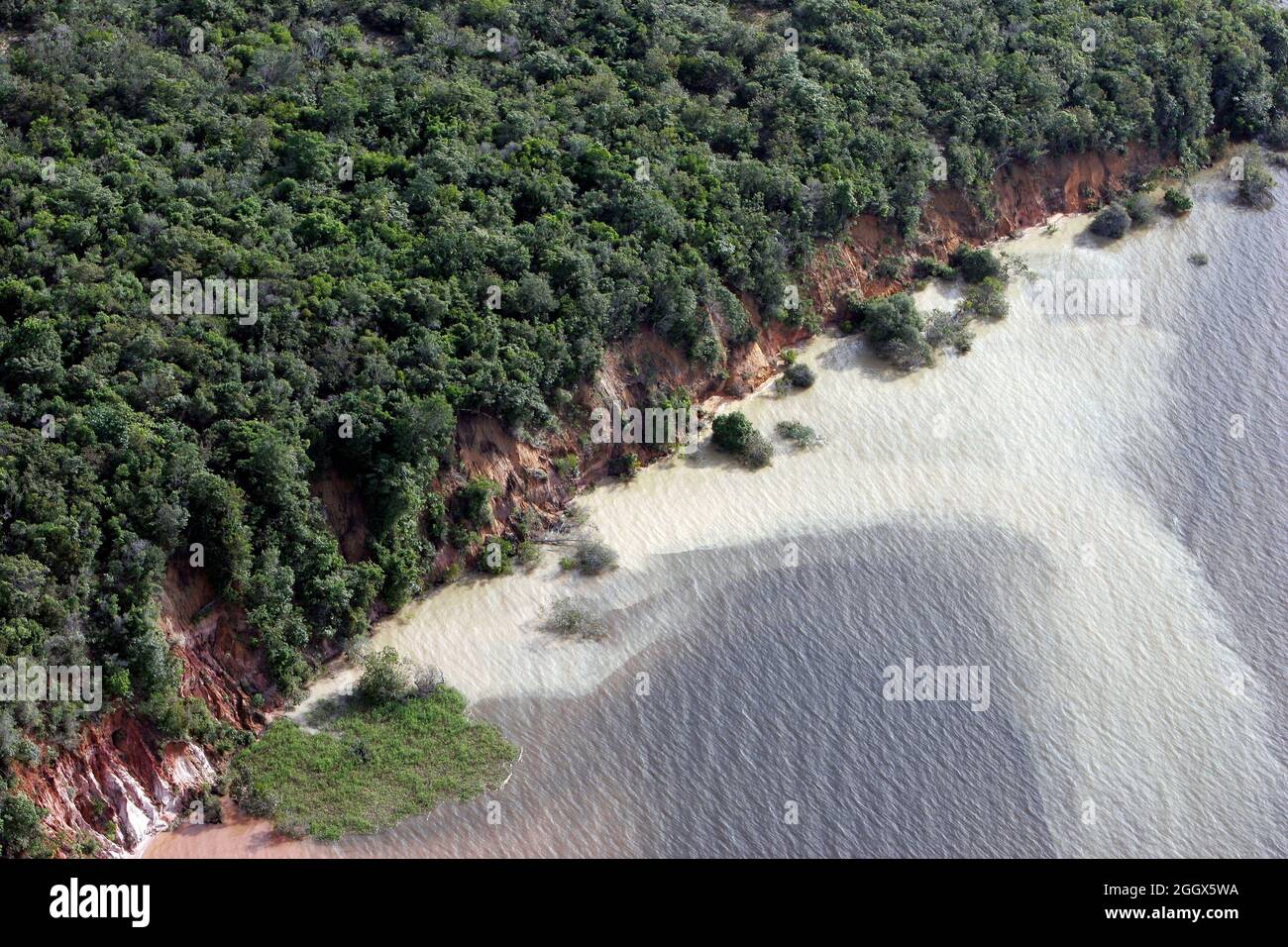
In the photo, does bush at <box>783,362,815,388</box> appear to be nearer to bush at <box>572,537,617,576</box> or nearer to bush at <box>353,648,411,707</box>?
bush at <box>572,537,617,576</box>

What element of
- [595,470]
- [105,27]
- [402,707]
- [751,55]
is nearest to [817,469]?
[595,470]

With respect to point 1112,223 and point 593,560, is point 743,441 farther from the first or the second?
point 1112,223

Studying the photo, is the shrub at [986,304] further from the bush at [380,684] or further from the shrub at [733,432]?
the bush at [380,684]

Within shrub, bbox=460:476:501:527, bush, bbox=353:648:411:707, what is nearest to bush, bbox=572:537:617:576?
shrub, bbox=460:476:501:527

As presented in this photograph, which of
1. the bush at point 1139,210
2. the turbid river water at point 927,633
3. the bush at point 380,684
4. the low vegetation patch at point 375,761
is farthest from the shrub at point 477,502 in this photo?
the bush at point 1139,210

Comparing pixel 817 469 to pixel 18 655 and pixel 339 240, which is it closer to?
pixel 339 240

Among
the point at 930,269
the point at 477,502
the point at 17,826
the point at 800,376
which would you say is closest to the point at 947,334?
the point at 930,269
